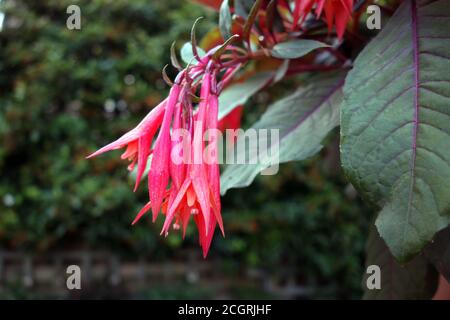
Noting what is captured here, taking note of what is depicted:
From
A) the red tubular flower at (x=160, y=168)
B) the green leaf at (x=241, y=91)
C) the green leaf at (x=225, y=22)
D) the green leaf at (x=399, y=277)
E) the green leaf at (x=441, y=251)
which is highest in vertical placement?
the green leaf at (x=225, y=22)

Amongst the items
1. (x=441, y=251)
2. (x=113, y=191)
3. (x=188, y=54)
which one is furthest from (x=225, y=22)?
(x=113, y=191)

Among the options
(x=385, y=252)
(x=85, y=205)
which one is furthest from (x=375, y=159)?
(x=85, y=205)

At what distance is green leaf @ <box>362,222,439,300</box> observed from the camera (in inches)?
23.4

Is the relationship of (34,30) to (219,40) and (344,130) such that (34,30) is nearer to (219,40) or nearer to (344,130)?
(219,40)

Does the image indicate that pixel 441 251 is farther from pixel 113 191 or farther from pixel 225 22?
pixel 113 191

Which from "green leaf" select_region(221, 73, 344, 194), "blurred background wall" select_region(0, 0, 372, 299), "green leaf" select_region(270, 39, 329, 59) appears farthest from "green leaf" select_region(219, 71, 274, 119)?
"blurred background wall" select_region(0, 0, 372, 299)

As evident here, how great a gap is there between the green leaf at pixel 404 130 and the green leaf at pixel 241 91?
0.24m

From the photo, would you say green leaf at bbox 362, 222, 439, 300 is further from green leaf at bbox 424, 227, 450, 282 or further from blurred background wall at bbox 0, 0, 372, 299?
blurred background wall at bbox 0, 0, 372, 299

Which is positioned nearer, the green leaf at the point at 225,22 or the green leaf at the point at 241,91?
the green leaf at the point at 225,22

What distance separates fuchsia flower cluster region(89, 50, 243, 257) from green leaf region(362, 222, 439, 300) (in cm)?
30

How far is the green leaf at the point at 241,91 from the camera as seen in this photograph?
65 cm

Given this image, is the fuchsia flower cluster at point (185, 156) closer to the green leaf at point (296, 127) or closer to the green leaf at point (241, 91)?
the green leaf at point (296, 127)

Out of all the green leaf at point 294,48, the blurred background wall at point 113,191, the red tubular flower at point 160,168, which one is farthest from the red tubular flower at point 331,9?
the blurred background wall at point 113,191

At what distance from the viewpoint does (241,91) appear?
680 mm
